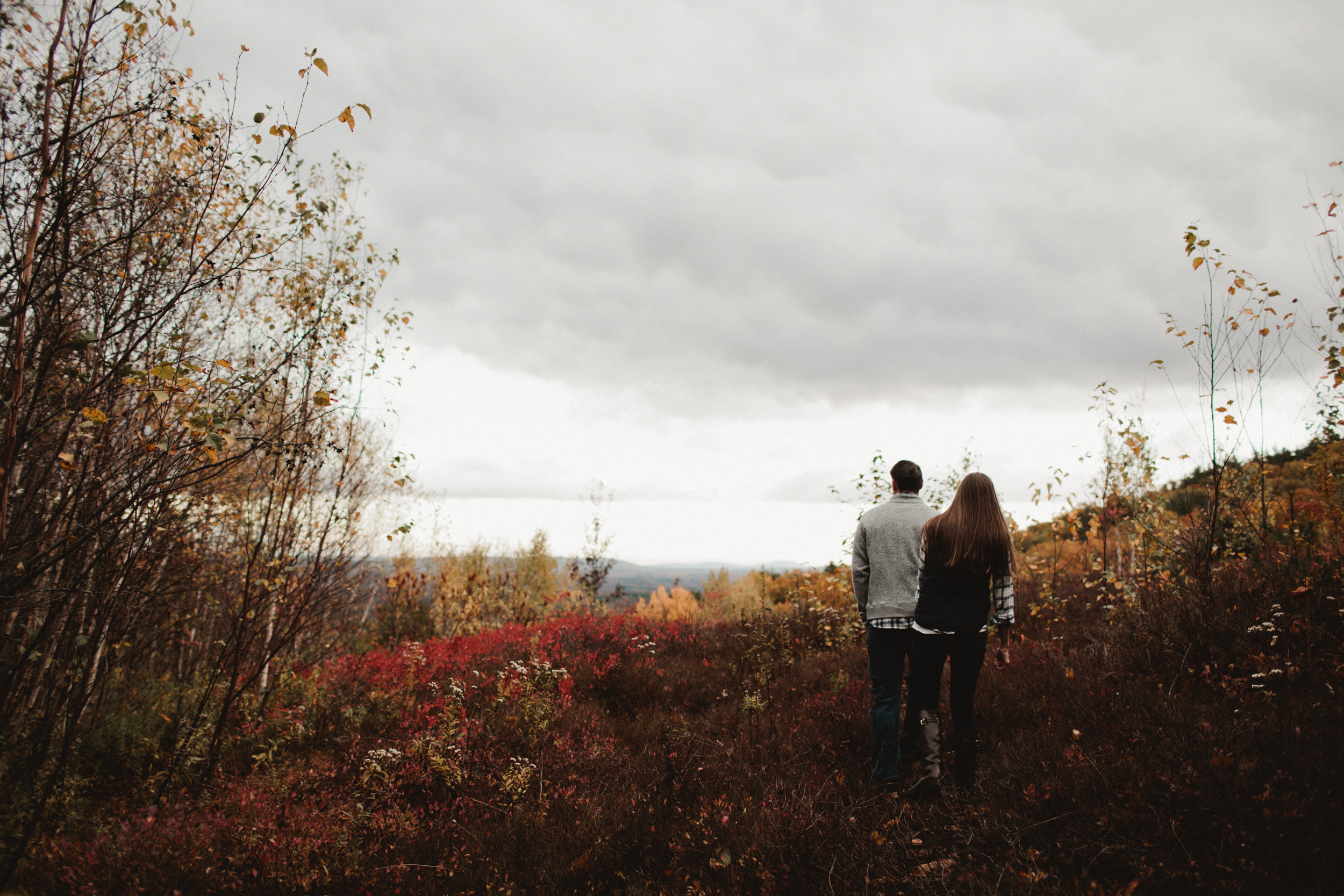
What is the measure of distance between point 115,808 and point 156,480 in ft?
10.5

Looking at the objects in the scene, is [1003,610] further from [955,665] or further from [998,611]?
[955,665]

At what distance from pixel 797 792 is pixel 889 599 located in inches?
60.2

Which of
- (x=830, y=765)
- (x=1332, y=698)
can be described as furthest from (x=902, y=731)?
(x=1332, y=698)

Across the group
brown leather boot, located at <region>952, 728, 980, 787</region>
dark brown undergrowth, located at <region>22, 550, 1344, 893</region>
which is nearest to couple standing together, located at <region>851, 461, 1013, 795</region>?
brown leather boot, located at <region>952, 728, 980, 787</region>

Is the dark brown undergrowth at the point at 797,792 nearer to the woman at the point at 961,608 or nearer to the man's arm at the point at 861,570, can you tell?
the woman at the point at 961,608

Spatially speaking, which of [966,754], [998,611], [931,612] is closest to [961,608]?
[931,612]

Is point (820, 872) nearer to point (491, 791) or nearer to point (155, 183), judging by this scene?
point (491, 791)

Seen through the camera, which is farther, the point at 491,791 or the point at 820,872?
the point at 491,791

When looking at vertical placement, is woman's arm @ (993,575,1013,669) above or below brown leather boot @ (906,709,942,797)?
above

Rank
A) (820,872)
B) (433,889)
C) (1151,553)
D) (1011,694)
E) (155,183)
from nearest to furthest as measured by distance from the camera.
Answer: (820,872), (433,889), (155,183), (1011,694), (1151,553)

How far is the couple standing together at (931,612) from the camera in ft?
11.8

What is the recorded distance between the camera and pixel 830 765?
431cm

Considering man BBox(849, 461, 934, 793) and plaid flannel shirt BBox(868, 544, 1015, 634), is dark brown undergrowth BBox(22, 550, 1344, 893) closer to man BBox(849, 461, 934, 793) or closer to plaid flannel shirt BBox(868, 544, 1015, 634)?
man BBox(849, 461, 934, 793)

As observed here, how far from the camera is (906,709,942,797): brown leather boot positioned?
3.64 metres
